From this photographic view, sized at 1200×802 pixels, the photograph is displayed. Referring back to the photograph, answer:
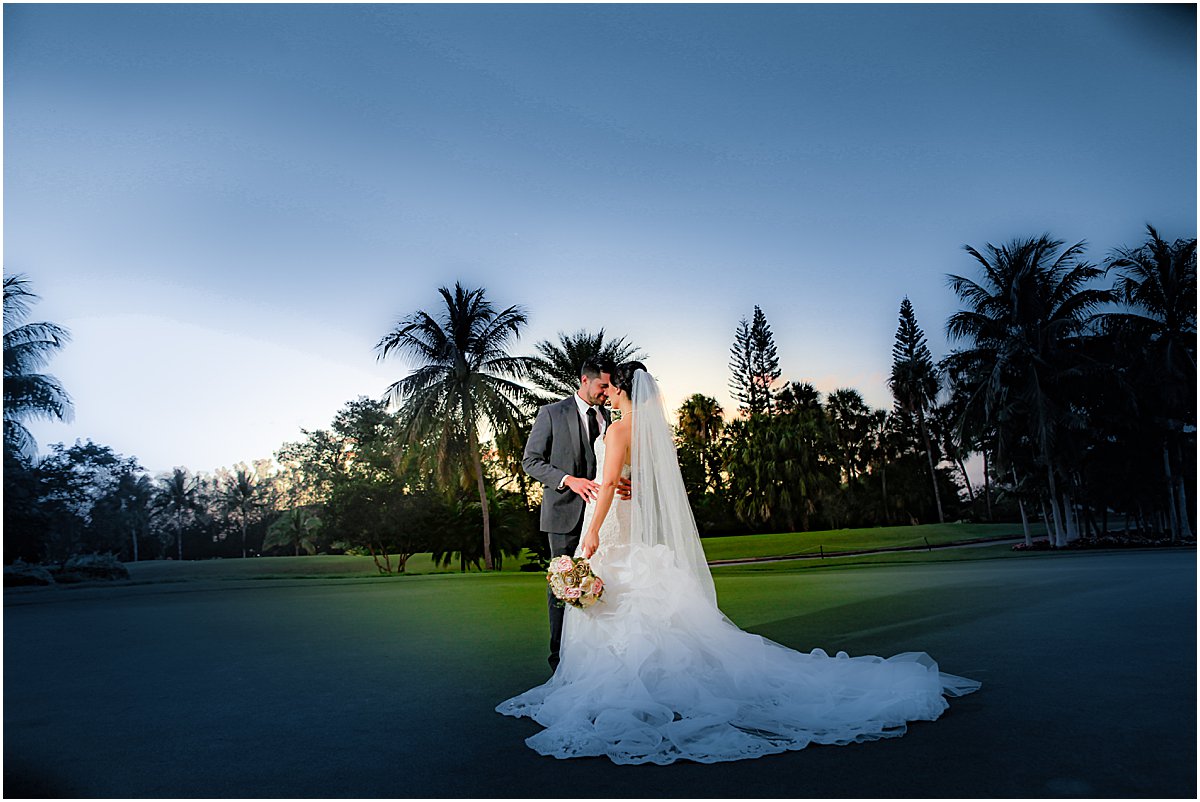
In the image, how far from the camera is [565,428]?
4887mm

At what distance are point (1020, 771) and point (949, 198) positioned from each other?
20.8 metres

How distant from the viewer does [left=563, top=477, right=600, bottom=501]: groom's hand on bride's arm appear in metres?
4.47

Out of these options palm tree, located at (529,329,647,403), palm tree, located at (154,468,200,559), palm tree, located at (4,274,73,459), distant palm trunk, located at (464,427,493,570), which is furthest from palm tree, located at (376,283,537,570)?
palm tree, located at (4,274,73,459)

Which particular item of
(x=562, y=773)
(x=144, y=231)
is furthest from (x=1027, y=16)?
(x=144, y=231)

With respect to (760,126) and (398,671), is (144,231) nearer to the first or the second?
(760,126)

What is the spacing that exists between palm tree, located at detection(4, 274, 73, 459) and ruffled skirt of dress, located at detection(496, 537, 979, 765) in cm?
1726

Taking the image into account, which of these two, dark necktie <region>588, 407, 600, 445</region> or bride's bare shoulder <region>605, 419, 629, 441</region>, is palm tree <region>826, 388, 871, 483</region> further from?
bride's bare shoulder <region>605, 419, 629, 441</region>

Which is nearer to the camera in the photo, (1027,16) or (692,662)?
(692,662)

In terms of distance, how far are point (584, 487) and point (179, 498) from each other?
29.2 metres

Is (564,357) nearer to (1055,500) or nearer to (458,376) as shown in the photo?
(458,376)

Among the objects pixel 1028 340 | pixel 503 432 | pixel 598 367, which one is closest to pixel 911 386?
pixel 1028 340

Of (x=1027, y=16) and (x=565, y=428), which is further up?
(x=1027, y=16)

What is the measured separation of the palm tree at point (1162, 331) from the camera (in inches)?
877

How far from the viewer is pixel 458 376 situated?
84.0 ft
